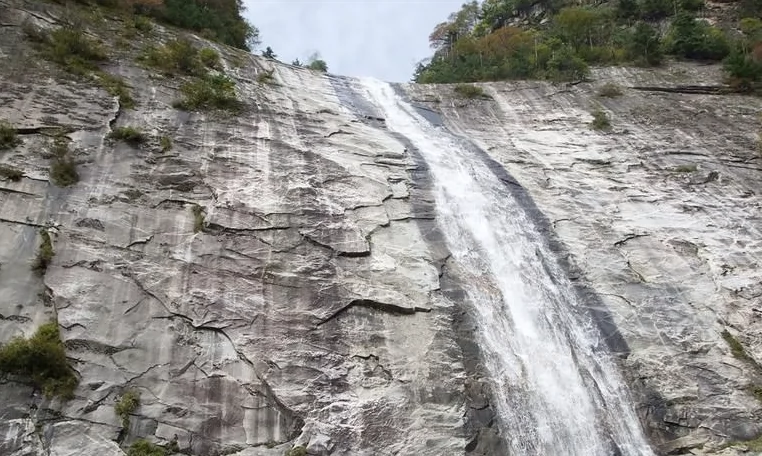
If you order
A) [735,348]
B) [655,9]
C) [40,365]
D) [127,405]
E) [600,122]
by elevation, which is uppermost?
[655,9]

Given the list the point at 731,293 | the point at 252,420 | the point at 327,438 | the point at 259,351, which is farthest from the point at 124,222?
the point at 731,293

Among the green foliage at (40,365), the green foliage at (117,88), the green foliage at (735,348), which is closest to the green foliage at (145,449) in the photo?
the green foliage at (40,365)

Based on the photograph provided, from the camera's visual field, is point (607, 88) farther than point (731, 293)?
Yes

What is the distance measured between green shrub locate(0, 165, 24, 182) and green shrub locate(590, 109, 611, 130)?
48.8ft

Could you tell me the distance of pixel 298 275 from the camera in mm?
9859

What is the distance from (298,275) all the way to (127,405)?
345cm

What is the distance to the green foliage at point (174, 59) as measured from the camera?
48.5 ft

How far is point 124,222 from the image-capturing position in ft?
31.6

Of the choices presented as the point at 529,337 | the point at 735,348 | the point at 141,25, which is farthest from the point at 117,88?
the point at 735,348

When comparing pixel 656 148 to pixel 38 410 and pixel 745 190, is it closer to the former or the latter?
pixel 745 190

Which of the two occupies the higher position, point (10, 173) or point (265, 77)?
point (265, 77)

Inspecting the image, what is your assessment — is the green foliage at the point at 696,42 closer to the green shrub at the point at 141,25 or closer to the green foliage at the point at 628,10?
the green foliage at the point at 628,10

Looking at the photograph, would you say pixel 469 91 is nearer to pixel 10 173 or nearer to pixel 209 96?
pixel 209 96

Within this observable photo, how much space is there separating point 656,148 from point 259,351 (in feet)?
41.9
